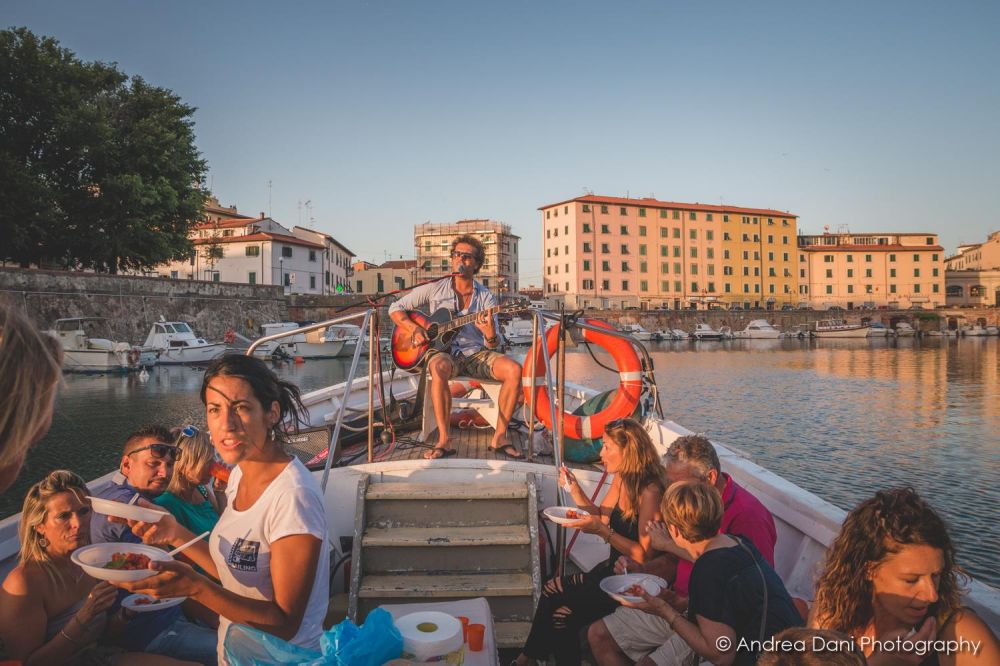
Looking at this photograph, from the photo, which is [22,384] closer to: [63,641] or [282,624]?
[282,624]

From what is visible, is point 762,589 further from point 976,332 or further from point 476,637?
point 976,332

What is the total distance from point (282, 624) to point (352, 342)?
37.7 metres

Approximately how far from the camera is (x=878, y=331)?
6556 cm

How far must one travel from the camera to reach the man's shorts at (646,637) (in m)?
2.64

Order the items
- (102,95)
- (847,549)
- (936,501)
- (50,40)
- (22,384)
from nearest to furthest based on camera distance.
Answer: (22,384)
(847,549)
(936,501)
(50,40)
(102,95)

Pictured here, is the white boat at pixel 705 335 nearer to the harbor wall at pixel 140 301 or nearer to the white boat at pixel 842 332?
the white boat at pixel 842 332

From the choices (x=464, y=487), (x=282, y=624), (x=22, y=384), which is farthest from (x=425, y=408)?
(x=22, y=384)

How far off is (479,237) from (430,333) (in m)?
84.3

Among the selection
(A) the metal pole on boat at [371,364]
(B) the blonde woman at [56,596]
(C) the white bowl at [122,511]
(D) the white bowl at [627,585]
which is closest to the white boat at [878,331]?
(A) the metal pole on boat at [371,364]

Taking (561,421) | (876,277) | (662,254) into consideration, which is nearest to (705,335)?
(662,254)

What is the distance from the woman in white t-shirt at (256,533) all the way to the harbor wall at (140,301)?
28.8 metres

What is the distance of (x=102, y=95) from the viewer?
28.8 metres

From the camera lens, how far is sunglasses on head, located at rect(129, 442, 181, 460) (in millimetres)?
3209

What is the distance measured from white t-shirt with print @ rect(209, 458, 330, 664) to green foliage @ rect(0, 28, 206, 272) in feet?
96.0
